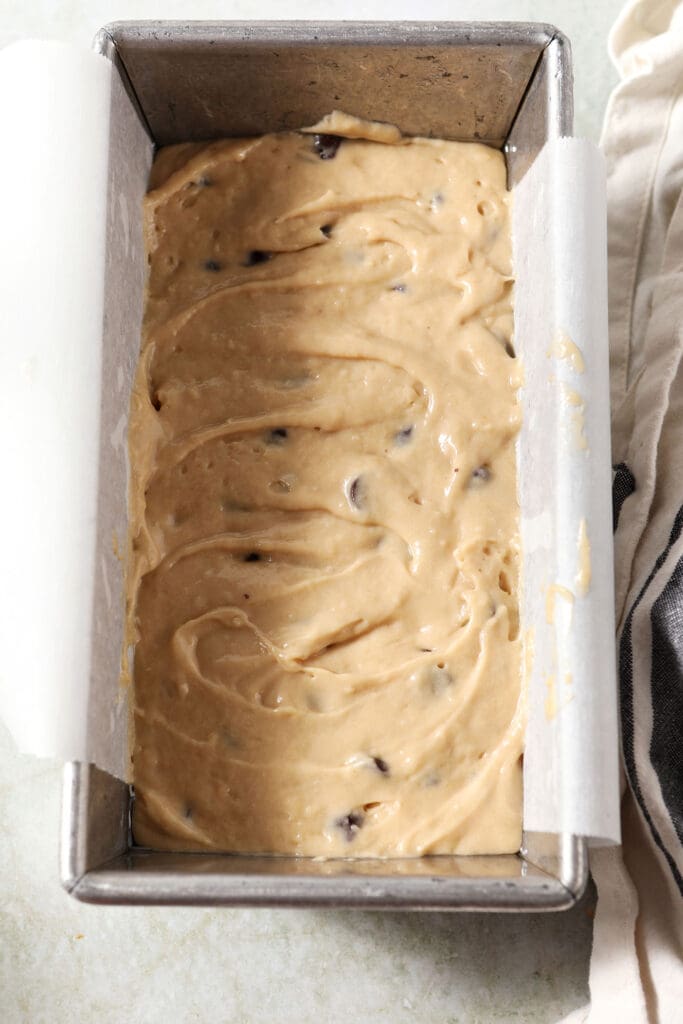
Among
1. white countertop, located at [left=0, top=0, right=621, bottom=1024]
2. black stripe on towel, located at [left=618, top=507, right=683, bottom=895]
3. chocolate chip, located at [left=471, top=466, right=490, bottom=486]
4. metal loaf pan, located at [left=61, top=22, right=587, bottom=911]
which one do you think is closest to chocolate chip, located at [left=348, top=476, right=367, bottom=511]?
chocolate chip, located at [left=471, top=466, right=490, bottom=486]

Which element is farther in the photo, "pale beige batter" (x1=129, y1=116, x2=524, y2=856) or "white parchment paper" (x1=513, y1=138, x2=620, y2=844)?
"pale beige batter" (x1=129, y1=116, x2=524, y2=856)

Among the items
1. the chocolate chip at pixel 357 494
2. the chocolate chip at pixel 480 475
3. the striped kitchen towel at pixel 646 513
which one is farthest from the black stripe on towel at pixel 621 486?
the chocolate chip at pixel 357 494

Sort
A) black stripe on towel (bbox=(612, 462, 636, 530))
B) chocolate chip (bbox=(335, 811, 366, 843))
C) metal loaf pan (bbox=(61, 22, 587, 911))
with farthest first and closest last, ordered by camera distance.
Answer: black stripe on towel (bbox=(612, 462, 636, 530)) < chocolate chip (bbox=(335, 811, 366, 843)) < metal loaf pan (bbox=(61, 22, 587, 911))

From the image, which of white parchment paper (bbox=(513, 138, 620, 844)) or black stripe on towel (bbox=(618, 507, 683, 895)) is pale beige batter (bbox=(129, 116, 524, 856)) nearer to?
white parchment paper (bbox=(513, 138, 620, 844))

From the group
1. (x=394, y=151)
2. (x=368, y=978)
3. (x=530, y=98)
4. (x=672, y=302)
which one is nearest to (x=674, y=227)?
(x=672, y=302)

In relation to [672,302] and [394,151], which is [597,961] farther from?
[394,151]

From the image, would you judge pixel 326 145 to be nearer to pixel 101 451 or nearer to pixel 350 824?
pixel 101 451

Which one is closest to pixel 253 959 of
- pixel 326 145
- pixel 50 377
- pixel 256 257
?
pixel 50 377
